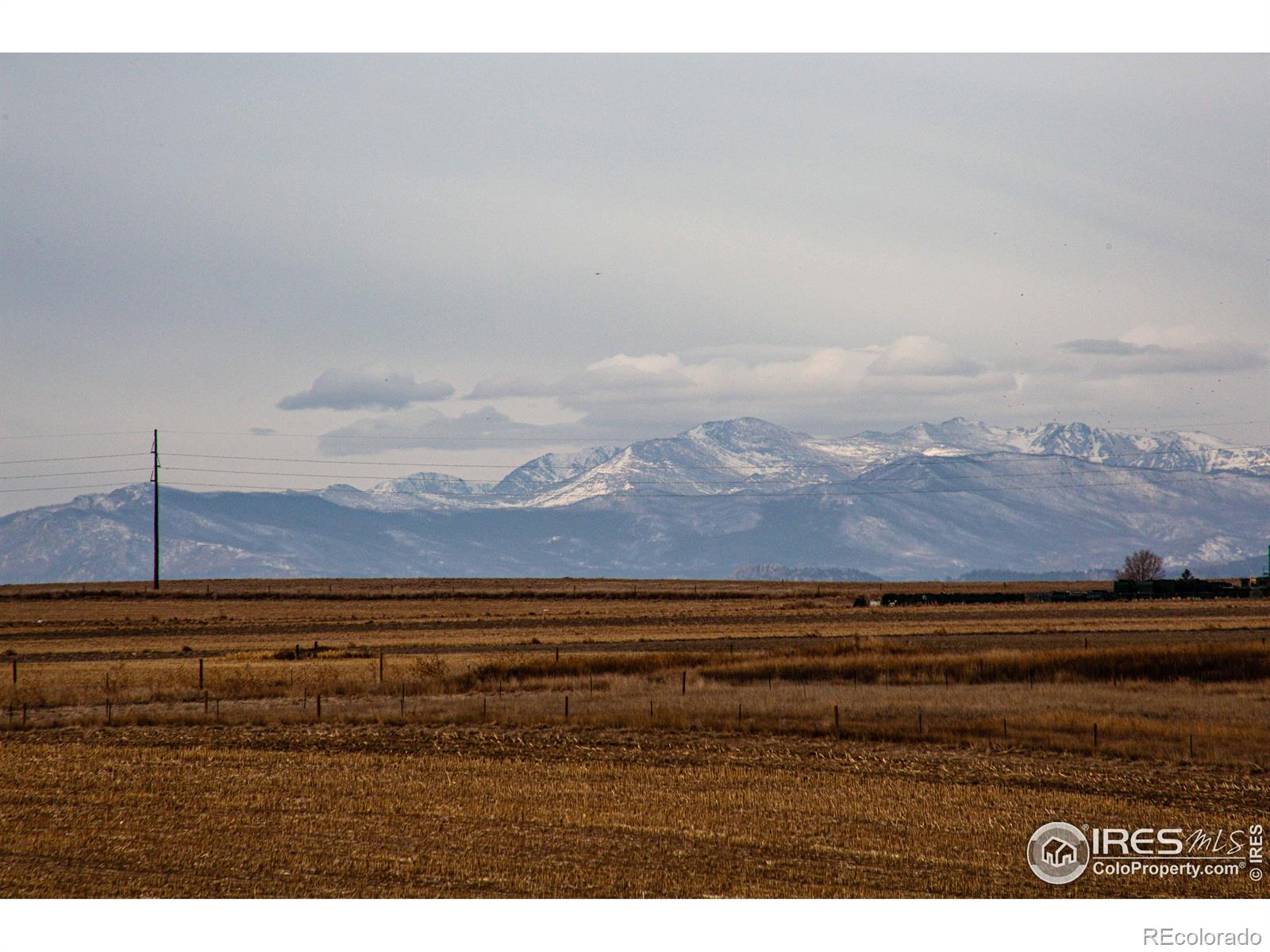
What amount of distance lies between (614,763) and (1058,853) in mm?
13179

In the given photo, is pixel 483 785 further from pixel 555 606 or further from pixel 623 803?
pixel 555 606

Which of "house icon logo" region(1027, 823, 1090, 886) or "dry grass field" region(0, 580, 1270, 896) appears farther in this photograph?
"dry grass field" region(0, 580, 1270, 896)

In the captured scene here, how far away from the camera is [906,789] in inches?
1258

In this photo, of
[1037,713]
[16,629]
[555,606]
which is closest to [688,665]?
[1037,713]

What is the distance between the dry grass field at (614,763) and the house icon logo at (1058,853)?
0.44 metres

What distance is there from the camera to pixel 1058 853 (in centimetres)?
2562

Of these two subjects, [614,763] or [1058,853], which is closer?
[1058,853]

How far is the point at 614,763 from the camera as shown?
3550 cm

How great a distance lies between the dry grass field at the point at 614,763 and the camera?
24.8 meters

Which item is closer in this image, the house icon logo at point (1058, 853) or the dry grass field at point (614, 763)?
the house icon logo at point (1058, 853)

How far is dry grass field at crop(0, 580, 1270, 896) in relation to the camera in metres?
24.8

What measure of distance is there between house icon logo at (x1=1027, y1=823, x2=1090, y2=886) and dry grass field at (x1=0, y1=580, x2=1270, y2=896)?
17.5 inches

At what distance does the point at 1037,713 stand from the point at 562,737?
15.7 m

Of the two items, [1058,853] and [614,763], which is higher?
[1058,853]
